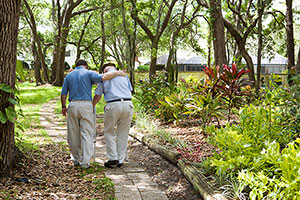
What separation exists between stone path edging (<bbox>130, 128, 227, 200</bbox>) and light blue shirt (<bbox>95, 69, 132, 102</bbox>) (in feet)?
3.96

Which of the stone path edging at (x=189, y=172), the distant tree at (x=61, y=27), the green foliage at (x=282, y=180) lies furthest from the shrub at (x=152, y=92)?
the distant tree at (x=61, y=27)

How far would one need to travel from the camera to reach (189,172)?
4898mm

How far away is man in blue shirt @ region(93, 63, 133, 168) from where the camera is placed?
19.0 ft

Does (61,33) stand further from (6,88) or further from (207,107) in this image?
(6,88)

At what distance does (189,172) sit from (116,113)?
5.24 feet

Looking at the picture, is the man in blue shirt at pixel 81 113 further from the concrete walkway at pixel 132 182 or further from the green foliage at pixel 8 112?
the green foliage at pixel 8 112

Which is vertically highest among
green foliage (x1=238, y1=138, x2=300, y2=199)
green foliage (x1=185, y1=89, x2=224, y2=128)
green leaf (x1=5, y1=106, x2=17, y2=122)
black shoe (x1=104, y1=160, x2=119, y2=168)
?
green leaf (x1=5, y1=106, x2=17, y2=122)

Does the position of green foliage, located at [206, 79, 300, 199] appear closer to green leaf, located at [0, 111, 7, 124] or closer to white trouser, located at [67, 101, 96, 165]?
white trouser, located at [67, 101, 96, 165]

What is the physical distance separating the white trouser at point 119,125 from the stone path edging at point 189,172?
78cm

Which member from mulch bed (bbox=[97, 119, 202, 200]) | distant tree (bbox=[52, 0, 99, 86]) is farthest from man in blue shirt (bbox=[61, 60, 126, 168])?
distant tree (bbox=[52, 0, 99, 86])

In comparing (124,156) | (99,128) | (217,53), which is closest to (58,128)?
(99,128)

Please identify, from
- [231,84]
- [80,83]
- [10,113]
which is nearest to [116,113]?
[80,83]

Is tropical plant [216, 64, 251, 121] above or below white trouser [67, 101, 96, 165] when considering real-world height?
above

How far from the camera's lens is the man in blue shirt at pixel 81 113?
18.3ft
